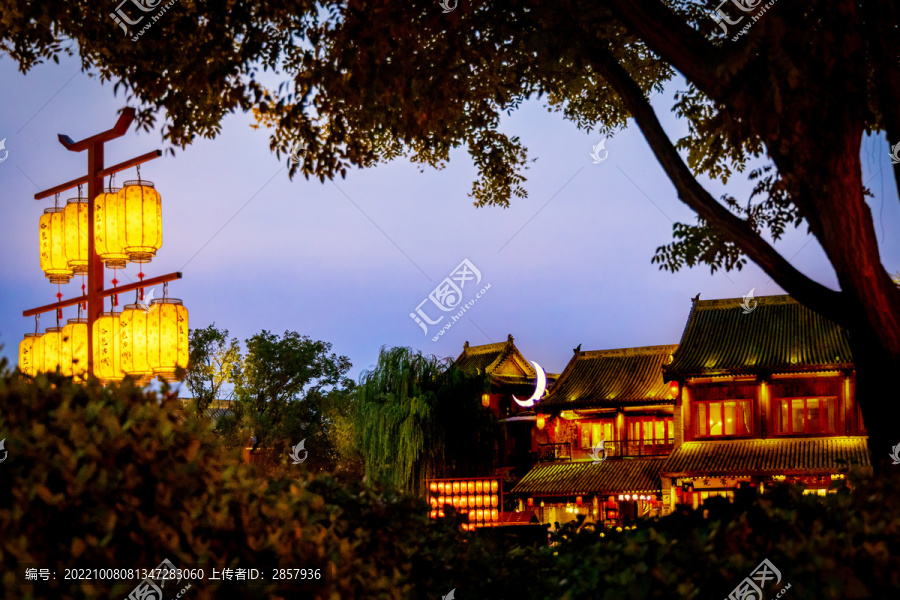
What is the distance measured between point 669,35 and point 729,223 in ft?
3.67

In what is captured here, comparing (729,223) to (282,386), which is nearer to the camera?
(729,223)

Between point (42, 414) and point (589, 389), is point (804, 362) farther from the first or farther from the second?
point (42, 414)

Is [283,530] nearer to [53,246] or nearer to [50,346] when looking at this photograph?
[53,246]

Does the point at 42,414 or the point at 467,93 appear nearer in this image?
the point at 42,414

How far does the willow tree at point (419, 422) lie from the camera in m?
26.4

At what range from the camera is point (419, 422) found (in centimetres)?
2638

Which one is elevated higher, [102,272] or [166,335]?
[102,272]

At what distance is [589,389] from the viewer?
27609 millimetres

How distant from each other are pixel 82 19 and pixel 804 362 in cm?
2165

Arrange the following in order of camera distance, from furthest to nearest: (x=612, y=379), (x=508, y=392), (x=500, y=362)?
(x=500, y=362)
(x=508, y=392)
(x=612, y=379)

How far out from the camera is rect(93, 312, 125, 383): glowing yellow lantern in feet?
32.5

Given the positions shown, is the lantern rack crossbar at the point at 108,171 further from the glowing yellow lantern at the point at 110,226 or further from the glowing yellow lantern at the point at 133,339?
the glowing yellow lantern at the point at 133,339

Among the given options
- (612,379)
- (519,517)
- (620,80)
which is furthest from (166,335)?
(612,379)

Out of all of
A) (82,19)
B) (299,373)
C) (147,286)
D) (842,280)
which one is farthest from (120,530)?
(299,373)
